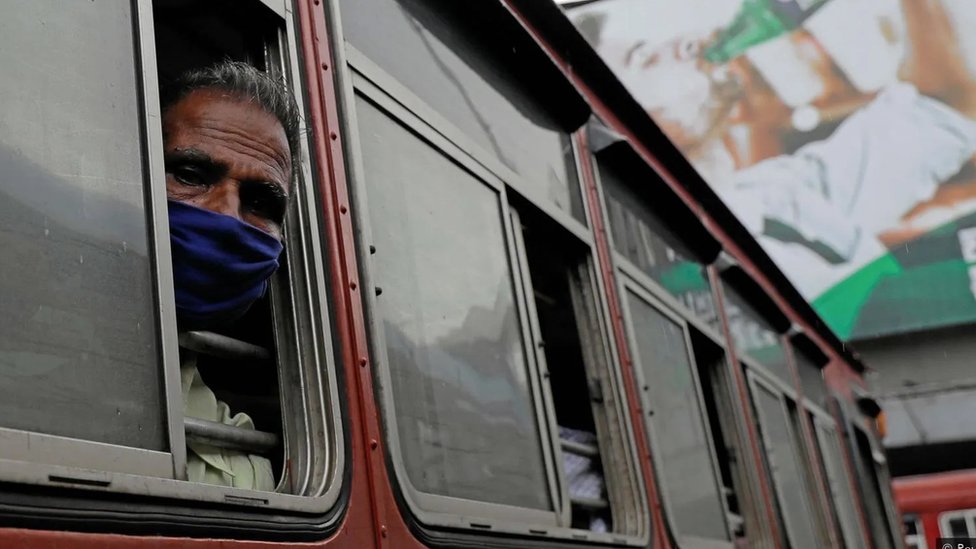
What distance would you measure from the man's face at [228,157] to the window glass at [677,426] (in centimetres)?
156

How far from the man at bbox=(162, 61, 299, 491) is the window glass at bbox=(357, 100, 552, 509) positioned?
0.26 m

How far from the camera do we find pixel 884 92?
58.7ft

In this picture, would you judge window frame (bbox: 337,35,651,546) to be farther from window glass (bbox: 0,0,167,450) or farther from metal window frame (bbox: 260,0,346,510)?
window glass (bbox: 0,0,167,450)

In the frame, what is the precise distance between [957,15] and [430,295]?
18492 millimetres

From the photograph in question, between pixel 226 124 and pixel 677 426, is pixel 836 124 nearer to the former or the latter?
pixel 677 426

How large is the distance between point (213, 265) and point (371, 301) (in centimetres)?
33

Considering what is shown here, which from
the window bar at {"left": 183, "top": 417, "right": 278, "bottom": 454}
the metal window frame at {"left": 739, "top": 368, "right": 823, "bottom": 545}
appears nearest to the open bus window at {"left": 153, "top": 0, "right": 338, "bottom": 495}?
the window bar at {"left": 183, "top": 417, "right": 278, "bottom": 454}

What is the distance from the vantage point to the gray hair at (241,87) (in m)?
1.49

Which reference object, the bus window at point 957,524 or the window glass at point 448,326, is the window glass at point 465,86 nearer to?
the window glass at point 448,326

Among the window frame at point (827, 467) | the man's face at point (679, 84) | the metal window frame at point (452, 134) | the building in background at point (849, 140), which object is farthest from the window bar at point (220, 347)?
the man's face at point (679, 84)

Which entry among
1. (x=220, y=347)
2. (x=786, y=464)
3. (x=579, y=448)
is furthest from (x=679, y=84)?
(x=220, y=347)

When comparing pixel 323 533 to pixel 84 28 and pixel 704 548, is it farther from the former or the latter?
pixel 704 548

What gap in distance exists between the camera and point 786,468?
4.59 metres

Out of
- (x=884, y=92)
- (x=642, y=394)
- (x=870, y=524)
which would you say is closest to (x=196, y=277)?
(x=642, y=394)
